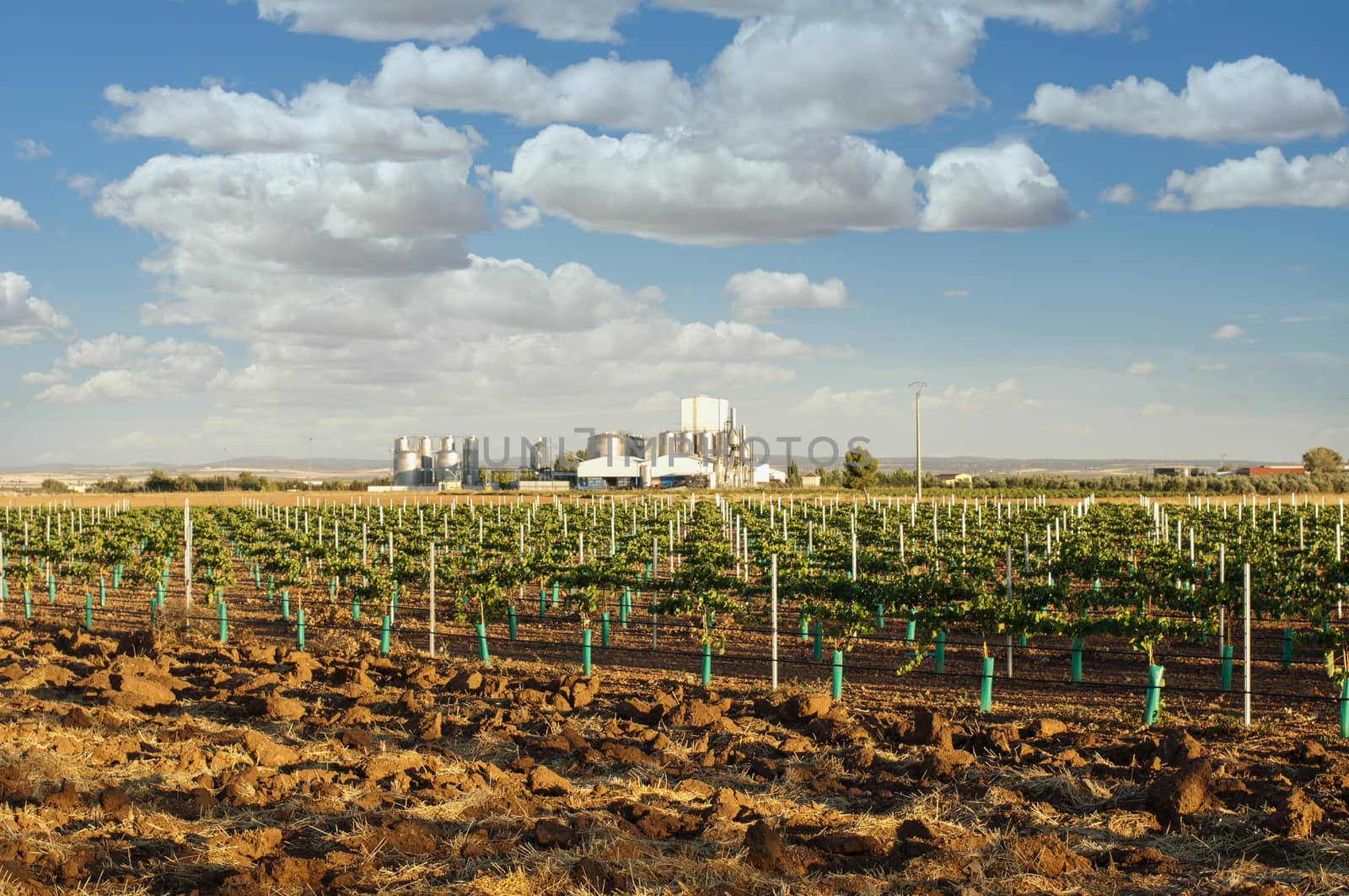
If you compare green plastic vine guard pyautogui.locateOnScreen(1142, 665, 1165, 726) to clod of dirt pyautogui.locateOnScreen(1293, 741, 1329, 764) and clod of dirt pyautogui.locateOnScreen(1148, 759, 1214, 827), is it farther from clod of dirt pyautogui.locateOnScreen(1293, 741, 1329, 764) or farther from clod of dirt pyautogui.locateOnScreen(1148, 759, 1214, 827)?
clod of dirt pyautogui.locateOnScreen(1148, 759, 1214, 827)

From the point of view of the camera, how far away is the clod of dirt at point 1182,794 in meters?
8.65

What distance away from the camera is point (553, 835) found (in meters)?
8.05

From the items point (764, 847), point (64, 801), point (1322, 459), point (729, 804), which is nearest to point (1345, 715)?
point (729, 804)

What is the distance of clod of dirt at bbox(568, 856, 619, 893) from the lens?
23.6 ft

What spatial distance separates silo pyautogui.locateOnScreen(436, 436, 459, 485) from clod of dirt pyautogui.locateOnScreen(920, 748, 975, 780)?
95.0m

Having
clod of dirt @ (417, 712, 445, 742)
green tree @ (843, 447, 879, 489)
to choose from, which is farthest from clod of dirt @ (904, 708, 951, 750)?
green tree @ (843, 447, 879, 489)

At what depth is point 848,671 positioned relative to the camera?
1678 cm

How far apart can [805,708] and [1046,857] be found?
491 cm

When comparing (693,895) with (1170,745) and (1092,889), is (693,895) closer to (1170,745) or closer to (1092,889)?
(1092,889)

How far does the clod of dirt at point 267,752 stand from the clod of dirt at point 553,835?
3.46 m

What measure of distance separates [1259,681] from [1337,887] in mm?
8951

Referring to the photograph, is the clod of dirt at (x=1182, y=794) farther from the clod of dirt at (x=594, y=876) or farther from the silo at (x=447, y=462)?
the silo at (x=447, y=462)

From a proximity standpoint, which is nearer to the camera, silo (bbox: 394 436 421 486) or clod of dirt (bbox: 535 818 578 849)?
clod of dirt (bbox: 535 818 578 849)

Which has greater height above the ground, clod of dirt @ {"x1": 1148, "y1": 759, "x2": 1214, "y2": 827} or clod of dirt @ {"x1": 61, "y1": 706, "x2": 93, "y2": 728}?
clod of dirt @ {"x1": 1148, "y1": 759, "x2": 1214, "y2": 827}
